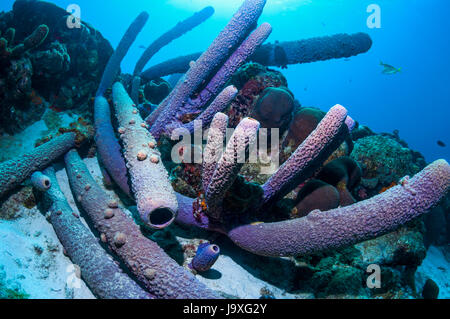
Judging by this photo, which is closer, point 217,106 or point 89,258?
point 89,258

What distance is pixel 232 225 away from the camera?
2545 millimetres

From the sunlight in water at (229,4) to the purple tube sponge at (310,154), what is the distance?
42.1m

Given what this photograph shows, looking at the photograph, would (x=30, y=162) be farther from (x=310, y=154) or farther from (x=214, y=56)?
(x=310, y=154)

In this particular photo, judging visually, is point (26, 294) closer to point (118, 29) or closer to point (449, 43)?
point (118, 29)

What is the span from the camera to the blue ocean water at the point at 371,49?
39969mm

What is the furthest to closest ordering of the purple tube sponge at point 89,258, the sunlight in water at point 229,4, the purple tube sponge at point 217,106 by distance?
the sunlight in water at point 229,4
the purple tube sponge at point 217,106
the purple tube sponge at point 89,258

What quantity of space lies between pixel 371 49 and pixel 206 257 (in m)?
100.0

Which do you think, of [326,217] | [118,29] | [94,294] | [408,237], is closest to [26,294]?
[94,294]

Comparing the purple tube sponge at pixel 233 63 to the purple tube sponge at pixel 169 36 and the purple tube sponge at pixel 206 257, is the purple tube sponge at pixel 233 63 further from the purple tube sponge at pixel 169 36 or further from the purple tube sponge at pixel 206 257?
the purple tube sponge at pixel 169 36

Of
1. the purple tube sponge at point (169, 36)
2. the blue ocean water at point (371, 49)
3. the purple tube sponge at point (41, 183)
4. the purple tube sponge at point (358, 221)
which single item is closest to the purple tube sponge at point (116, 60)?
the purple tube sponge at point (169, 36)

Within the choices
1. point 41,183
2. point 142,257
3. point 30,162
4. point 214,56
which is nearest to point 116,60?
point 214,56

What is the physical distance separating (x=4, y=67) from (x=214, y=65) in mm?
3524

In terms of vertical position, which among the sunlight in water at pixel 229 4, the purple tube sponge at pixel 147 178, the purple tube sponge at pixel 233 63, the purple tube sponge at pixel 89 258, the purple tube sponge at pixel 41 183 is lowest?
the purple tube sponge at pixel 89 258

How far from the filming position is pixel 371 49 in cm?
7819
